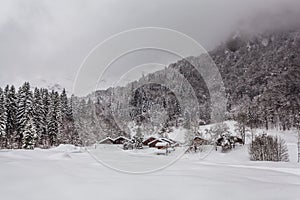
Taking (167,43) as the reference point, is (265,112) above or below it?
above

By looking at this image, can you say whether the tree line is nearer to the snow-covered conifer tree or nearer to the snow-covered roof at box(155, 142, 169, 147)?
the snow-covered conifer tree

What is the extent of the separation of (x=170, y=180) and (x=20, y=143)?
105 feet

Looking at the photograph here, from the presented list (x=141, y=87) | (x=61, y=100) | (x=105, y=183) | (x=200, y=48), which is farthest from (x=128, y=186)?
(x=61, y=100)

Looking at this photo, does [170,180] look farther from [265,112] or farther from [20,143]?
[265,112]

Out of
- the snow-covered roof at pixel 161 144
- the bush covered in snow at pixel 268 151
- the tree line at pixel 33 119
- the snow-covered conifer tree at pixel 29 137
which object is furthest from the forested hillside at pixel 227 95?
the tree line at pixel 33 119

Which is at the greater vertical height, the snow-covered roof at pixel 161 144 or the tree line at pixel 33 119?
the tree line at pixel 33 119

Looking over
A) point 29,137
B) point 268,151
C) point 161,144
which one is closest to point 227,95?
point 161,144

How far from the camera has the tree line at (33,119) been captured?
3316 centimetres

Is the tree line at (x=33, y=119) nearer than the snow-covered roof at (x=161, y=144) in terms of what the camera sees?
Yes

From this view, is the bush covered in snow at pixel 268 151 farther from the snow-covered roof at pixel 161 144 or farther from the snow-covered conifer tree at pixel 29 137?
the snow-covered conifer tree at pixel 29 137

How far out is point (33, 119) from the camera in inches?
1351

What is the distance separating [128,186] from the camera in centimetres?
441

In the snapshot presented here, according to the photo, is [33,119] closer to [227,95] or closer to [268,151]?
[268,151]

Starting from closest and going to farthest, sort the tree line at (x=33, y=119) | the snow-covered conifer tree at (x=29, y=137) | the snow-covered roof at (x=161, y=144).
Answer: the snow-covered conifer tree at (x=29, y=137) < the tree line at (x=33, y=119) < the snow-covered roof at (x=161, y=144)
